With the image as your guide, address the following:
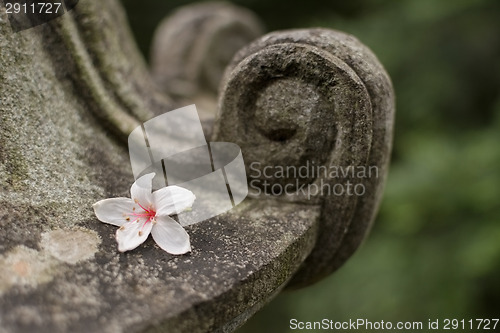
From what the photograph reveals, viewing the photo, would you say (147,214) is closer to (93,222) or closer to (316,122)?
(93,222)

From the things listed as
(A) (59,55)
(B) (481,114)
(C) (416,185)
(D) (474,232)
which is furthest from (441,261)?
(A) (59,55)

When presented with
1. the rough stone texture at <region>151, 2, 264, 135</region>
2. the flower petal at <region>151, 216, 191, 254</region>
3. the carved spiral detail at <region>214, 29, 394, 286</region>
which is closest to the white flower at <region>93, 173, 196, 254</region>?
the flower petal at <region>151, 216, 191, 254</region>

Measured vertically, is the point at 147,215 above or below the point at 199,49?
below

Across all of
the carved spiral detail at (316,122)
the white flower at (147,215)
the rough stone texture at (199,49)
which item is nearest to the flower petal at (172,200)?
the white flower at (147,215)

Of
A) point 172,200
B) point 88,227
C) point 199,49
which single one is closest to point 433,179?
point 199,49

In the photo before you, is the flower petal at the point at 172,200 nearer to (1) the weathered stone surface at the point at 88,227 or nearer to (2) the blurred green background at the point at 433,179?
(1) the weathered stone surface at the point at 88,227

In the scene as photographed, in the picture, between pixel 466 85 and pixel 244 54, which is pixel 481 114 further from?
pixel 244 54

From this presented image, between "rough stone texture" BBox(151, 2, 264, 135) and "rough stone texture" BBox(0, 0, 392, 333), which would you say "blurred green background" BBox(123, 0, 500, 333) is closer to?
"rough stone texture" BBox(151, 2, 264, 135)
